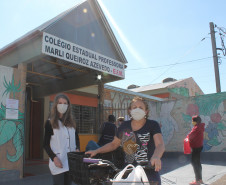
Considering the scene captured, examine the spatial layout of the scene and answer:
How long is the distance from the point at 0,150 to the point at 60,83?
4.84 meters

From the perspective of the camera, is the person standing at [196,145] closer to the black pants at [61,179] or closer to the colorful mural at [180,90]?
the black pants at [61,179]

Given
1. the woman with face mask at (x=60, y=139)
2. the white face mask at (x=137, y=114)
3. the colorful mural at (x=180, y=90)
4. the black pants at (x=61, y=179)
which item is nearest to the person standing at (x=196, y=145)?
the woman with face mask at (x=60, y=139)

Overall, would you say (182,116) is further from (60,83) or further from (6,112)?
(6,112)

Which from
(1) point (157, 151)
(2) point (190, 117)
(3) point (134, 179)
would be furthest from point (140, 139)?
(2) point (190, 117)

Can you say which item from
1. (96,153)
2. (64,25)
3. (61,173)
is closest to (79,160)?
(96,153)

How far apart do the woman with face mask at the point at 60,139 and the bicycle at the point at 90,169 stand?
3.25 feet

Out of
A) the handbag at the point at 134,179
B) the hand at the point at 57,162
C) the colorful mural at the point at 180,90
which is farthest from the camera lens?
the colorful mural at the point at 180,90

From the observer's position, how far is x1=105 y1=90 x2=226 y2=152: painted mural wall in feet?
35.4

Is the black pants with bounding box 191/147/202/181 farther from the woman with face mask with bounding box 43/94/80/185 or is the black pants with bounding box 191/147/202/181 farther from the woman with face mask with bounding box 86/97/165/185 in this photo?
the woman with face mask with bounding box 86/97/165/185

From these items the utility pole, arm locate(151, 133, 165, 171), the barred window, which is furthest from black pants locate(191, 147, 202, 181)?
the utility pole

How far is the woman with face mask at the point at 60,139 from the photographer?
3268mm

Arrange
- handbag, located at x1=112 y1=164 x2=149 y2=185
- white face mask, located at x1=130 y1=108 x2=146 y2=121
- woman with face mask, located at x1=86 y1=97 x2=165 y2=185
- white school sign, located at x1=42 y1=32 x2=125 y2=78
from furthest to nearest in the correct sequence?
white school sign, located at x1=42 y1=32 x2=125 y2=78
white face mask, located at x1=130 y1=108 x2=146 y2=121
woman with face mask, located at x1=86 y1=97 x2=165 y2=185
handbag, located at x1=112 y1=164 x2=149 y2=185

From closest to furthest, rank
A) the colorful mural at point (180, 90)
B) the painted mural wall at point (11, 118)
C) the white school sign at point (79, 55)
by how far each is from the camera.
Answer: the painted mural wall at point (11, 118)
the white school sign at point (79, 55)
the colorful mural at point (180, 90)

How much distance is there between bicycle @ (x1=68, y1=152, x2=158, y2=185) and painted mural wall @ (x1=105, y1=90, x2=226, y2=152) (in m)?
7.46
